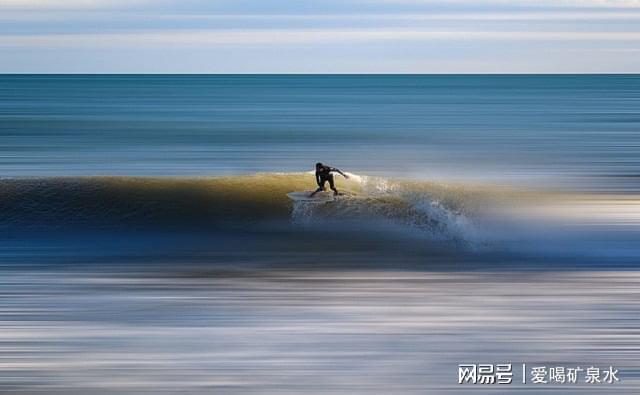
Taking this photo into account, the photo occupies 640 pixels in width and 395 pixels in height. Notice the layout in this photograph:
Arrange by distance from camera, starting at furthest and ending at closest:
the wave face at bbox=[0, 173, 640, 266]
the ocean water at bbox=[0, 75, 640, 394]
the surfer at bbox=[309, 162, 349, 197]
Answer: the surfer at bbox=[309, 162, 349, 197]
the wave face at bbox=[0, 173, 640, 266]
the ocean water at bbox=[0, 75, 640, 394]

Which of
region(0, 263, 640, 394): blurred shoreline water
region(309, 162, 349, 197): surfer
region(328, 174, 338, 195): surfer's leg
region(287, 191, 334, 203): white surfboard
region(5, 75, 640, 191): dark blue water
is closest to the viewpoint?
region(0, 263, 640, 394): blurred shoreline water

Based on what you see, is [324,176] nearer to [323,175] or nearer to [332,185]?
[323,175]

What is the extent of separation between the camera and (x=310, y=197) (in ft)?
53.6

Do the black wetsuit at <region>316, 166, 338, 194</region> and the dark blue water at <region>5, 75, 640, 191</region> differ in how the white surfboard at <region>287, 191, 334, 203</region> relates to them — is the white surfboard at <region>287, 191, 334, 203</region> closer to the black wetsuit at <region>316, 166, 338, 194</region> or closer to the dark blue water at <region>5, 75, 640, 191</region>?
the black wetsuit at <region>316, 166, 338, 194</region>

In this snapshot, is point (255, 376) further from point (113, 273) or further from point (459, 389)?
point (113, 273)

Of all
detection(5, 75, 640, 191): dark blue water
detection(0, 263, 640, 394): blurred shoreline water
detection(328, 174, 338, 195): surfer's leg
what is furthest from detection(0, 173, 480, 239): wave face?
detection(5, 75, 640, 191): dark blue water

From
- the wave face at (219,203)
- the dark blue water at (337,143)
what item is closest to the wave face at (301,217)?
the wave face at (219,203)

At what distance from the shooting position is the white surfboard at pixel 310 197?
52.2ft

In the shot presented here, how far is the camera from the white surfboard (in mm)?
15914

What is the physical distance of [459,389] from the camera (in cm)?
823

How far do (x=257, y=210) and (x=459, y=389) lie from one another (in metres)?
8.93

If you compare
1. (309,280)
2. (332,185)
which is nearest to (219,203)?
(332,185)

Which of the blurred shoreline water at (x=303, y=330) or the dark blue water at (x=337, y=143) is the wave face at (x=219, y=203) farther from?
the dark blue water at (x=337, y=143)

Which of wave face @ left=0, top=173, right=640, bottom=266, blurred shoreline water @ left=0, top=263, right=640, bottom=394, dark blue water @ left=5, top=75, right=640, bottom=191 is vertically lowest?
blurred shoreline water @ left=0, top=263, right=640, bottom=394
